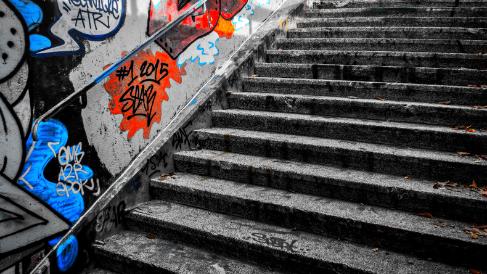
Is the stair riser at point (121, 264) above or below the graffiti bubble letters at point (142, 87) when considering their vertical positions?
A: below

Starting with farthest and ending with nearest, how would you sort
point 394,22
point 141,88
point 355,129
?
point 394,22 < point 141,88 < point 355,129

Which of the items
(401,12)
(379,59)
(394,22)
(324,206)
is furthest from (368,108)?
(401,12)

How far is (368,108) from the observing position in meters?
4.14

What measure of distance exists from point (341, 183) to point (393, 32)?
319 cm

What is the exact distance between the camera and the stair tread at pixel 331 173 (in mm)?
3066

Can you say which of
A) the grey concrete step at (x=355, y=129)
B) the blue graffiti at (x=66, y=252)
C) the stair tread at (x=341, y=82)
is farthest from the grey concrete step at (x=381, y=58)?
the blue graffiti at (x=66, y=252)

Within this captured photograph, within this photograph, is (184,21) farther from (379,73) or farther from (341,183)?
(341,183)

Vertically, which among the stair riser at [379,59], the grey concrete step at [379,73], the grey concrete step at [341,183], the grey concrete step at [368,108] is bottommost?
the grey concrete step at [341,183]

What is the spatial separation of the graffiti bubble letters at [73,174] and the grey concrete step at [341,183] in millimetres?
973

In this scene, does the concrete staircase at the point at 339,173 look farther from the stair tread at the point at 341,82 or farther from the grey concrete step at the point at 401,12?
the grey concrete step at the point at 401,12

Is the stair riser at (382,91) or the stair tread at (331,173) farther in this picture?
the stair riser at (382,91)

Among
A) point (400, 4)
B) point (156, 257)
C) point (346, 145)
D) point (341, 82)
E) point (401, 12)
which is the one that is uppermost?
point (400, 4)

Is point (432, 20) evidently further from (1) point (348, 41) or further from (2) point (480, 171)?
(2) point (480, 171)

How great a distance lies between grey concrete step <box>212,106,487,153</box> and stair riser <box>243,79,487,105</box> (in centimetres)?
37
